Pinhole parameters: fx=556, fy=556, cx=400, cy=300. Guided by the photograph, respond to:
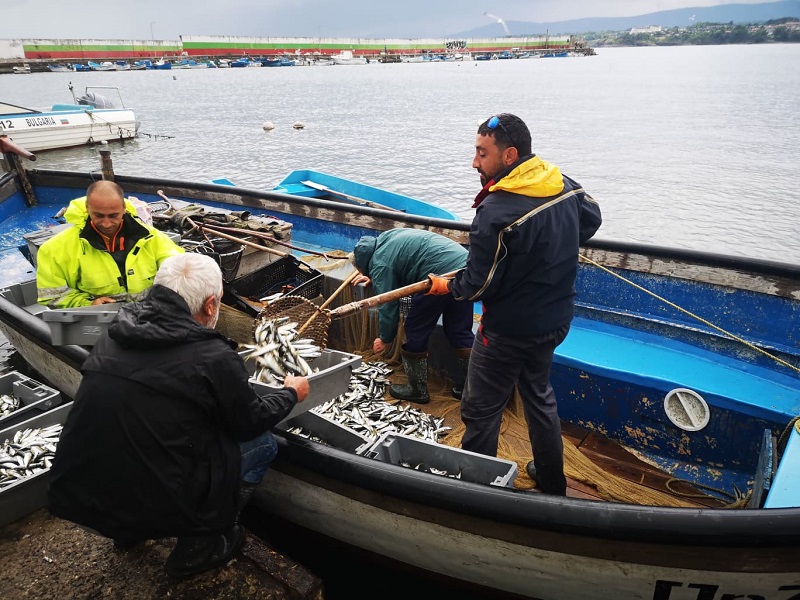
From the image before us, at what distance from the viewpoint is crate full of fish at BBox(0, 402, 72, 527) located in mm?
3627

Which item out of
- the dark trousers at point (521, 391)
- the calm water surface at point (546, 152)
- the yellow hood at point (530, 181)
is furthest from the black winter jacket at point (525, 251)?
the calm water surface at point (546, 152)

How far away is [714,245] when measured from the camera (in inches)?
585

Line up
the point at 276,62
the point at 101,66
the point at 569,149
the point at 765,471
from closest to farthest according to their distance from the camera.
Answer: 1. the point at 765,471
2. the point at 569,149
3. the point at 101,66
4. the point at 276,62

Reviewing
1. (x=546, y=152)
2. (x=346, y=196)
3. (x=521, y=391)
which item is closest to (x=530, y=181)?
(x=521, y=391)

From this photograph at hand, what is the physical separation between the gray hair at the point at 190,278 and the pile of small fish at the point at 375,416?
6.76 feet

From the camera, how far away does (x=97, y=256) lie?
4.51m

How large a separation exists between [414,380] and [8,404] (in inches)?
138

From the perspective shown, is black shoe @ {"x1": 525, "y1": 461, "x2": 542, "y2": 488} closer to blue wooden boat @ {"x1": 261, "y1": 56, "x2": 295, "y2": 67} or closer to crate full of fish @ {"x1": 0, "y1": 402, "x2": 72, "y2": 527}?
crate full of fish @ {"x1": 0, "y1": 402, "x2": 72, "y2": 527}

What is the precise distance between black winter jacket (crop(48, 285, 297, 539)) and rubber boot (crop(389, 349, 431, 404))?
8.42 feet

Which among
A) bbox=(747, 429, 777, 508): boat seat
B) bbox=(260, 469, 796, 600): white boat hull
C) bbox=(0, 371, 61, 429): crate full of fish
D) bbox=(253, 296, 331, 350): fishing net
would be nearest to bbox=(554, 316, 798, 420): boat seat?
bbox=(747, 429, 777, 508): boat seat

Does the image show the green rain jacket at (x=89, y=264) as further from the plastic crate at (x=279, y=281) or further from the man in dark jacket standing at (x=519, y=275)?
the man in dark jacket standing at (x=519, y=275)

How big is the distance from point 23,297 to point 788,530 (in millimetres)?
6879

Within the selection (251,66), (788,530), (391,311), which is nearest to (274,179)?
(391,311)

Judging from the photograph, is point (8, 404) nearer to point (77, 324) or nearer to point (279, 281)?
point (77, 324)
